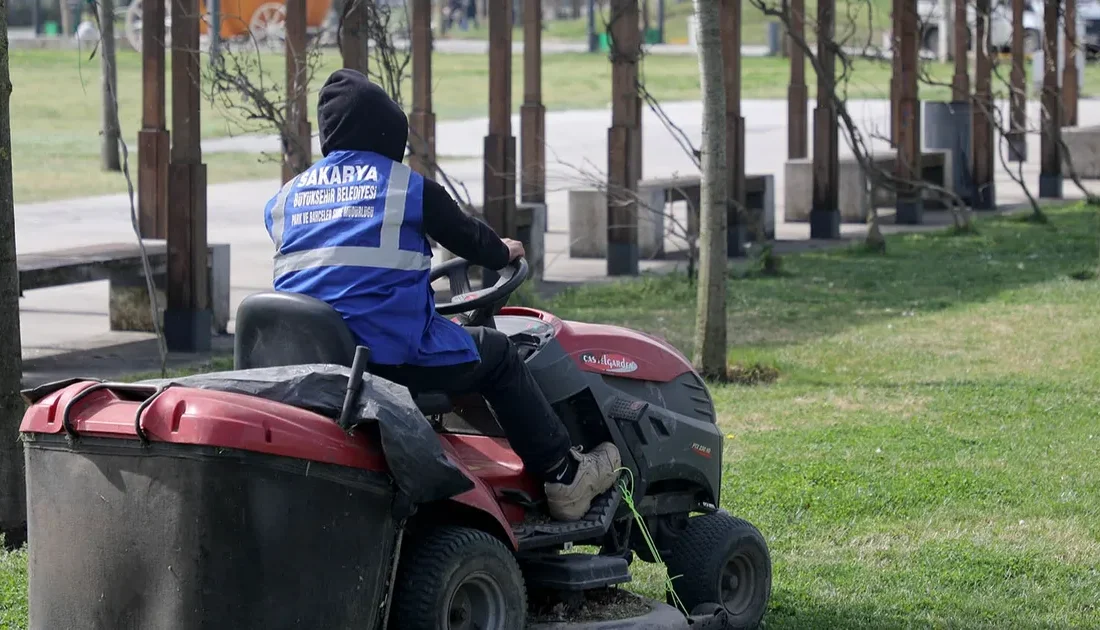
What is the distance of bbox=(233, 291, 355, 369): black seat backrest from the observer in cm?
403

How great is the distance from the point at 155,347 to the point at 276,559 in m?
7.51

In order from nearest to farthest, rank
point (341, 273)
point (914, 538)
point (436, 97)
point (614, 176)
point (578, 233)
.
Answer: point (341, 273) < point (914, 538) < point (614, 176) < point (578, 233) < point (436, 97)

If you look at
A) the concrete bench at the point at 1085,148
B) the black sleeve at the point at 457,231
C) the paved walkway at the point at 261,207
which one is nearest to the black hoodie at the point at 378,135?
the black sleeve at the point at 457,231

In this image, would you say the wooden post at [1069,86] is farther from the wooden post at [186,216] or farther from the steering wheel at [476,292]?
the steering wheel at [476,292]

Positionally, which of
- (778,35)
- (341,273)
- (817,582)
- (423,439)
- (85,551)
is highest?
(778,35)

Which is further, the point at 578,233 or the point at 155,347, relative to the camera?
the point at 578,233

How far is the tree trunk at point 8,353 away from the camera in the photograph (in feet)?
18.9

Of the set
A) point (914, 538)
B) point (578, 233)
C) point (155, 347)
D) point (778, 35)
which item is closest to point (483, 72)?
point (778, 35)

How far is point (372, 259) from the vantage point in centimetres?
419

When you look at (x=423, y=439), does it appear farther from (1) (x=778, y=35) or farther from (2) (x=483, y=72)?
(1) (x=778, y=35)

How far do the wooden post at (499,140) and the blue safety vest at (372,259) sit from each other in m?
9.16

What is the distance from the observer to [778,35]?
55.2m

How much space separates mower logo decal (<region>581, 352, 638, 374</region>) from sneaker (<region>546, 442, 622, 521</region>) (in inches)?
9.3

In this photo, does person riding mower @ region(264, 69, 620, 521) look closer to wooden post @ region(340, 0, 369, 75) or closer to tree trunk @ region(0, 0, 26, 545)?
tree trunk @ region(0, 0, 26, 545)
